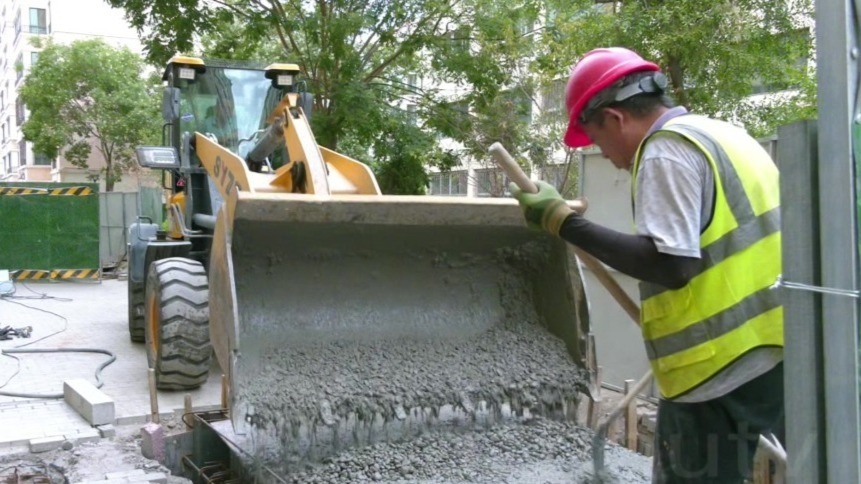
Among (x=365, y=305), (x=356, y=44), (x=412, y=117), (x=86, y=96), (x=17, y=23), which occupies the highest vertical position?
(x=17, y=23)

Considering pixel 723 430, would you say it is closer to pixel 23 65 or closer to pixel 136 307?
pixel 136 307

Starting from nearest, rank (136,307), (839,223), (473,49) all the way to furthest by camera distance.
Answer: (839,223), (136,307), (473,49)

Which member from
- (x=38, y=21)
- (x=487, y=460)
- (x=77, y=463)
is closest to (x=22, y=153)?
(x=38, y=21)

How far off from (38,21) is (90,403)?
43649mm

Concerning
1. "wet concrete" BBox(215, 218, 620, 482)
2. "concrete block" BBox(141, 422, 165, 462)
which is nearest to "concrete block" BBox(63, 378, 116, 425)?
"concrete block" BBox(141, 422, 165, 462)

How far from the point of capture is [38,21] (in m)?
43.1

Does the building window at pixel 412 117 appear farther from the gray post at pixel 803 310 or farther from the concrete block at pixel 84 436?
the gray post at pixel 803 310

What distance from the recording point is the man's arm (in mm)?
2035

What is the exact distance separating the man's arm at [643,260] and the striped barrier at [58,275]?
14382 mm

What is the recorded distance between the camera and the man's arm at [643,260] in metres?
2.04

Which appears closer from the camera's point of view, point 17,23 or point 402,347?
point 402,347

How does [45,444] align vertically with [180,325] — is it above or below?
below

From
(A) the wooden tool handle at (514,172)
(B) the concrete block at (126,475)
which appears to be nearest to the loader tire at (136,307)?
(B) the concrete block at (126,475)

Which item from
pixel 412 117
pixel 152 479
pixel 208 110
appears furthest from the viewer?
pixel 412 117
